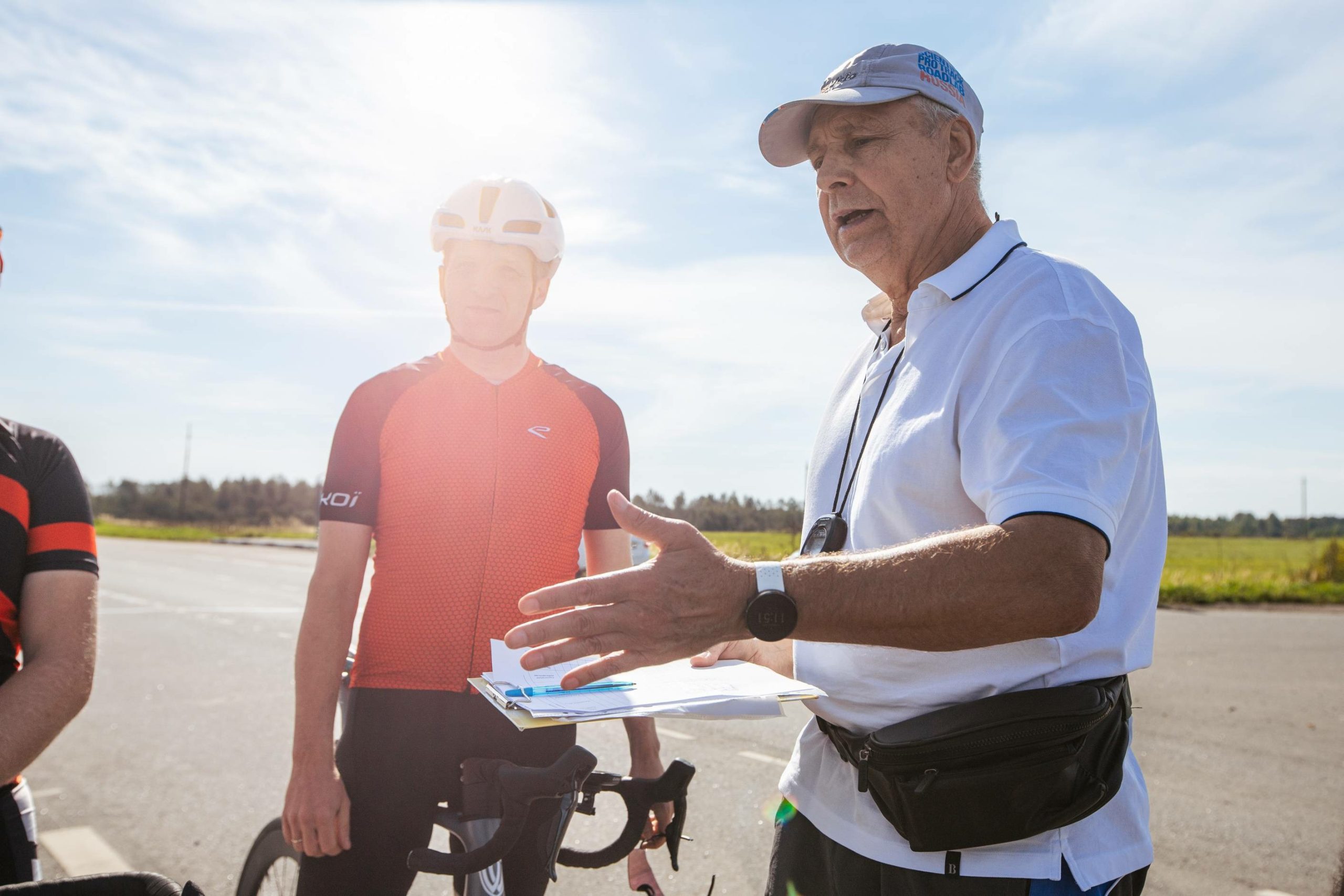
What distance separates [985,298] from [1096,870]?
103 centimetres

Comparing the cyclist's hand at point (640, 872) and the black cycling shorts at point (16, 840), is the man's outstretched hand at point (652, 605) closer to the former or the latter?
the cyclist's hand at point (640, 872)

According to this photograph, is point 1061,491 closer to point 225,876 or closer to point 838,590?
point 838,590

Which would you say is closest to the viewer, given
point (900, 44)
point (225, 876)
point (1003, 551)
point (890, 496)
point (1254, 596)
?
point (1003, 551)

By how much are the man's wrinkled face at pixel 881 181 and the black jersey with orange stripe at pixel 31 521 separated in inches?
77.6

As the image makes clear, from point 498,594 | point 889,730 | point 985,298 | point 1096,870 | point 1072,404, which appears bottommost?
point 1096,870

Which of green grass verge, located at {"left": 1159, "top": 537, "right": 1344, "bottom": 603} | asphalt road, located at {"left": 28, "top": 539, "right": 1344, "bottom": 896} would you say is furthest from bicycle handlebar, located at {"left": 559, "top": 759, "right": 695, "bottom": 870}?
green grass verge, located at {"left": 1159, "top": 537, "right": 1344, "bottom": 603}

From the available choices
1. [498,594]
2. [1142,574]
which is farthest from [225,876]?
[1142,574]

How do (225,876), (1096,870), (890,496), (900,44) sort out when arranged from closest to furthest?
1. (1096,870)
2. (890,496)
3. (900,44)
4. (225,876)

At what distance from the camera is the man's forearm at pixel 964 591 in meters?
1.36

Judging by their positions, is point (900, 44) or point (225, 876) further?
point (225, 876)

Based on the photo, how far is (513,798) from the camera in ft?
6.08

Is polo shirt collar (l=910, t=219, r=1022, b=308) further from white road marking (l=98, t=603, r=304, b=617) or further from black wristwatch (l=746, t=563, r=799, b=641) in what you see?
white road marking (l=98, t=603, r=304, b=617)

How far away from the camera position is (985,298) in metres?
1.75

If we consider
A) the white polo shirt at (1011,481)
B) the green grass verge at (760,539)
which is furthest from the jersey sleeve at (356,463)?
the green grass verge at (760,539)
